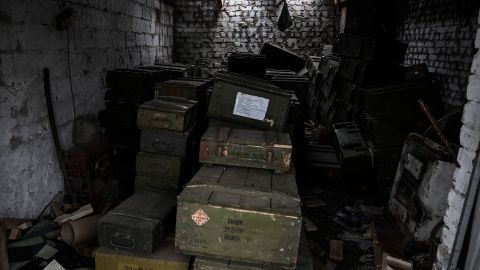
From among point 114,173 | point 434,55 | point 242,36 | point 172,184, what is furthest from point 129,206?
point 242,36

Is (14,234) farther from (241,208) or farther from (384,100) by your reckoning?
(384,100)

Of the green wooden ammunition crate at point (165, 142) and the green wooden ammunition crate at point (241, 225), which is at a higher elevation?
the green wooden ammunition crate at point (165, 142)

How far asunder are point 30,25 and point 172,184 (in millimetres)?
2017

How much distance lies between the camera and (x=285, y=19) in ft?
27.9

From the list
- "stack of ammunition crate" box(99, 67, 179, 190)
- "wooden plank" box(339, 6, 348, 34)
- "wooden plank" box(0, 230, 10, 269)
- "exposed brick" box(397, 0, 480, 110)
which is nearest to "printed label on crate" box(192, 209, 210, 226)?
"wooden plank" box(0, 230, 10, 269)

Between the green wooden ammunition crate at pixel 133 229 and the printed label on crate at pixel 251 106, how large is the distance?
4.02 ft

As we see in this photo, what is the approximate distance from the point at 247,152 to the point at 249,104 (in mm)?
737

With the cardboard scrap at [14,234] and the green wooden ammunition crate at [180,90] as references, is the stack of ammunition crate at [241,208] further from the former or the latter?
the cardboard scrap at [14,234]

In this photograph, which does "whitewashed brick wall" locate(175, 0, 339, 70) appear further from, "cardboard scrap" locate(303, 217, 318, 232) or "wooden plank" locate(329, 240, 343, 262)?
"wooden plank" locate(329, 240, 343, 262)

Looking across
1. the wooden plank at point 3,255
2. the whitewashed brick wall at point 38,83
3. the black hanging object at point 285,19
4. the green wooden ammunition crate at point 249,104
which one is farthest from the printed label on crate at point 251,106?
the black hanging object at point 285,19

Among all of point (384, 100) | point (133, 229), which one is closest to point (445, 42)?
point (384, 100)

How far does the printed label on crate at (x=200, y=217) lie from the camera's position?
2.32 meters

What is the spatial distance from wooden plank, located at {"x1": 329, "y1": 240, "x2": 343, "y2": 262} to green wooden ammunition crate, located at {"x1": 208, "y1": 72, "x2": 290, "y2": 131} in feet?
4.27

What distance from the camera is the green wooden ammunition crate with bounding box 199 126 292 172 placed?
2.79 metres
